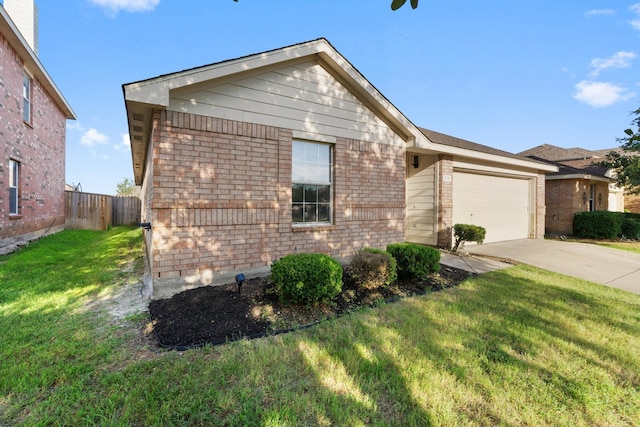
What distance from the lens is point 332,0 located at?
6344 millimetres

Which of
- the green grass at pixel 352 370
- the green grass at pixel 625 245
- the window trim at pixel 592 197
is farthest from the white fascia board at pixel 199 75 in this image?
the window trim at pixel 592 197

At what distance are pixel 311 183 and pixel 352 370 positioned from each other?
13.1 ft

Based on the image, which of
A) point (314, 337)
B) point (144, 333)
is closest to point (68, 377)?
point (144, 333)

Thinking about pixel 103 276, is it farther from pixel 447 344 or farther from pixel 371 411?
pixel 447 344

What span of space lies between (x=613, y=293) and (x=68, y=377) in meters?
8.39

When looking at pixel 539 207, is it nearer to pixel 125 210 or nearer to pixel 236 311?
pixel 236 311

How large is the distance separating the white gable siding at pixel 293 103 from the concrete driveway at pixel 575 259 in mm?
5346

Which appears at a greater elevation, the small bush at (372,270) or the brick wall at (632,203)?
the brick wall at (632,203)

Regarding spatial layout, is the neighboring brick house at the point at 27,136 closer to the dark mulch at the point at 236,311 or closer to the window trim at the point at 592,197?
the dark mulch at the point at 236,311

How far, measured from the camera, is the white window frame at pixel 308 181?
5723 millimetres

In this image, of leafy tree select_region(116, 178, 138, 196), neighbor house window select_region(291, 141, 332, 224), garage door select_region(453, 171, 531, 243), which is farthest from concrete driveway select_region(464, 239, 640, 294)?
leafy tree select_region(116, 178, 138, 196)

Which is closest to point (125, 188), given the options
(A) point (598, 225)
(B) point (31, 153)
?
→ (B) point (31, 153)

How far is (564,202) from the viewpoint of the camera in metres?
13.8

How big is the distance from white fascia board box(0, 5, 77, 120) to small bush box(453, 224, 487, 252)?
14.4 meters
